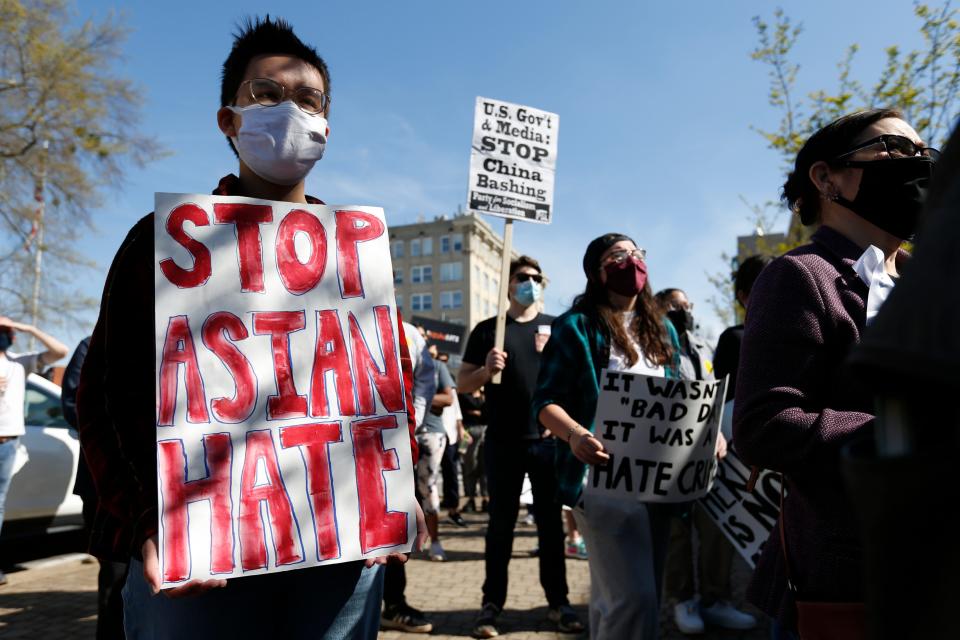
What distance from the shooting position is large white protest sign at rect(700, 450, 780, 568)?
8.78 feet

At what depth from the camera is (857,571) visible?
1584 mm

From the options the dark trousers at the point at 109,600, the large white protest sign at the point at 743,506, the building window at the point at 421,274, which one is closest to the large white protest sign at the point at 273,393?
the large white protest sign at the point at 743,506

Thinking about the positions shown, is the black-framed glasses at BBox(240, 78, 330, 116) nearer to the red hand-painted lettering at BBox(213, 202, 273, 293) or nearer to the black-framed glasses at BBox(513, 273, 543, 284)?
the red hand-painted lettering at BBox(213, 202, 273, 293)

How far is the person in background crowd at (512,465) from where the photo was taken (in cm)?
445

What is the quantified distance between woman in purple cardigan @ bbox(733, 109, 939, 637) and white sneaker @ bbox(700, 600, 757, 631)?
2.89 meters

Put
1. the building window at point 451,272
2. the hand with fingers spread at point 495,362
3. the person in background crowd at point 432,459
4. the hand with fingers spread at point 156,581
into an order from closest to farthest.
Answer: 1. the hand with fingers spread at point 156,581
2. the hand with fingers spread at point 495,362
3. the person in background crowd at point 432,459
4. the building window at point 451,272

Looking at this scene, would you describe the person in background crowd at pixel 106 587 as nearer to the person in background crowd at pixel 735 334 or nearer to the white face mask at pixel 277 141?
the white face mask at pixel 277 141

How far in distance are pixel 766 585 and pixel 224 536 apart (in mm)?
1411

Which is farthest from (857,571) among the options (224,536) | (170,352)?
(170,352)

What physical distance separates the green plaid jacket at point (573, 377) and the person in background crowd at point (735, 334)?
1.74 metres

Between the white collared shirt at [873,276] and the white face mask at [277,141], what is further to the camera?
the white face mask at [277,141]

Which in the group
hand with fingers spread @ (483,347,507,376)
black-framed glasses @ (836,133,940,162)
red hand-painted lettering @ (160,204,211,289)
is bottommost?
hand with fingers spread @ (483,347,507,376)

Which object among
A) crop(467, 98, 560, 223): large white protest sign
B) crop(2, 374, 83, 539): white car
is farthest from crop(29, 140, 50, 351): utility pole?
crop(467, 98, 560, 223): large white protest sign

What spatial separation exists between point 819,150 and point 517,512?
3186 mm
